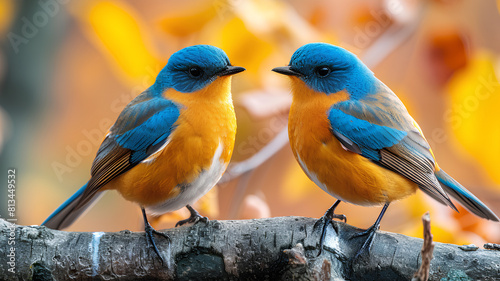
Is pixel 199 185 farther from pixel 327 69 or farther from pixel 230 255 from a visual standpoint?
pixel 327 69

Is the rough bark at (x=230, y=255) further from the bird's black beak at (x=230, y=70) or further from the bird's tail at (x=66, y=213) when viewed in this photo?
the bird's black beak at (x=230, y=70)

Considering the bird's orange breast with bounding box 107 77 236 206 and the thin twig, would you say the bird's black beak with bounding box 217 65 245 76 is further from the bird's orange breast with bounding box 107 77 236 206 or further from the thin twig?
the thin twig

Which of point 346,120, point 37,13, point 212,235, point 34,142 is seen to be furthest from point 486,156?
point 34,142

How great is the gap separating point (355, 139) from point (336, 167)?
17 centimetres

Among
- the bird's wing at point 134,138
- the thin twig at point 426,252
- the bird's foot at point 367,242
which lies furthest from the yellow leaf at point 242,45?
the thin twig at point 426,252

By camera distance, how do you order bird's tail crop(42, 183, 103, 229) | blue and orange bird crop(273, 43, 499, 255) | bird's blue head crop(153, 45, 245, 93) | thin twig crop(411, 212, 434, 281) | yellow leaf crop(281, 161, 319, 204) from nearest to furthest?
thin twig crop(411, 212, 434, 281)
blue and orange bird crop(273, 43, 499, 255)
bird's blue head crop(153, 45, 245, 93)
bird's tail crop(42, 183, 103, 229)
yellow leaf crop(281, 161, 319, 204)

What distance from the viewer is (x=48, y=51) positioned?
3.63m

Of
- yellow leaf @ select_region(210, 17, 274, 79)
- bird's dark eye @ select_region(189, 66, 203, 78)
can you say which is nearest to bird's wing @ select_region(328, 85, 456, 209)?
yellow leaf @ select_region(210, 17, 274, 79)

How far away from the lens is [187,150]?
2363 millimetres

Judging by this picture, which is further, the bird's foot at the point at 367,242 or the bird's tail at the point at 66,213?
the bird's tail at the point at 66,213

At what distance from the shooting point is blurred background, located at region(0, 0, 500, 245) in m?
2.52

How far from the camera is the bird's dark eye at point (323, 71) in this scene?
2480mm

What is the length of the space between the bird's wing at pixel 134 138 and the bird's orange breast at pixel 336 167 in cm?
61

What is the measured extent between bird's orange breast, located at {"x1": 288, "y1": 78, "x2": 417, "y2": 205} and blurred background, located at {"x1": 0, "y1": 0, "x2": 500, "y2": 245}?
0.67 ft
